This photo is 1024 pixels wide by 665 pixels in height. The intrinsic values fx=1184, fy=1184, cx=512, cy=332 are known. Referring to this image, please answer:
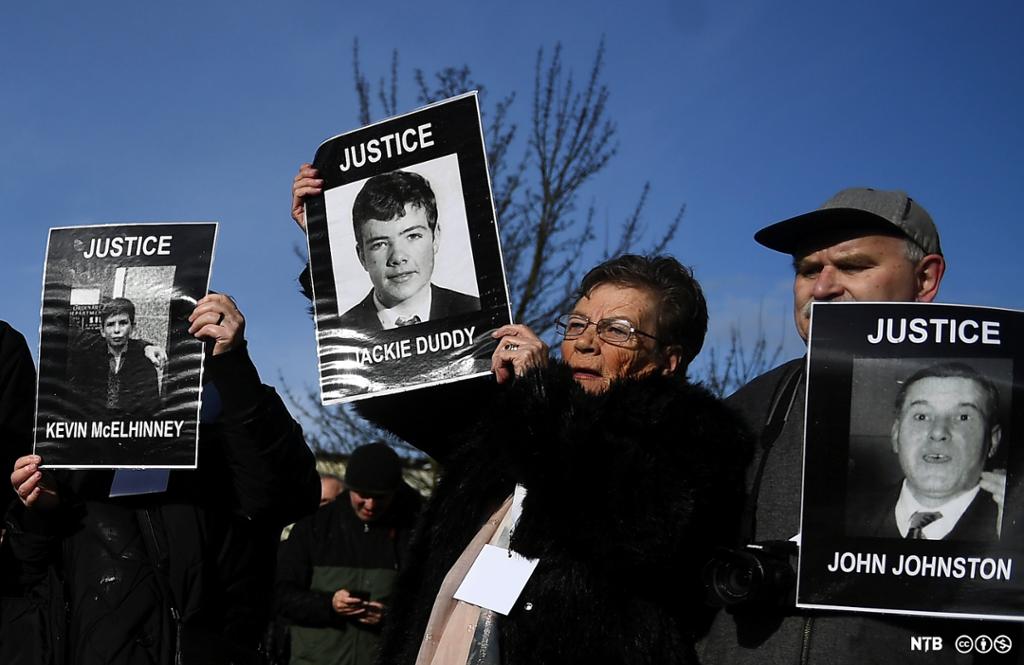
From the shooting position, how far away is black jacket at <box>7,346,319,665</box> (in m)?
3.38

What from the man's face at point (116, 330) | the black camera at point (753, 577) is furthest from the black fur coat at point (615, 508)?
the man's face at point (116, 330)

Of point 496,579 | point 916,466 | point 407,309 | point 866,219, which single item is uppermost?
point 866,219

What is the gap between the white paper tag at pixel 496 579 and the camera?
278cm

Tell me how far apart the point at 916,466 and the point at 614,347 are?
921 mm

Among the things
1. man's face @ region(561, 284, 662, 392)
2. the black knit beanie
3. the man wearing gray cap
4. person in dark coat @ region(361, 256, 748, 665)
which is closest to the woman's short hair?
man's face @ region(561, 284, 662, 392)

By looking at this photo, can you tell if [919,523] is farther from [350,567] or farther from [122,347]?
[350,567]

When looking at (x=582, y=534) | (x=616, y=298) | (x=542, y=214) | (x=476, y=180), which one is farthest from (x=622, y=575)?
(x=542, y=214)

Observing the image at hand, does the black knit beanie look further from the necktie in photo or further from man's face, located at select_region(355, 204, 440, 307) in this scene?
the necktie in photo

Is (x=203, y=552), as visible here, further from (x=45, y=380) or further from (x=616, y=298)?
(x=616, y=298)

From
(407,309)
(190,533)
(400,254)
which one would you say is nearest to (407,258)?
(400,254)

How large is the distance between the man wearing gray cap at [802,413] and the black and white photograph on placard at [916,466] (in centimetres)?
14

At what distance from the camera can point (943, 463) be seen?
7.99 ft

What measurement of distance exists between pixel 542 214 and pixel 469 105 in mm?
6604

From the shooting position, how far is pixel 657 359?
319 cm
